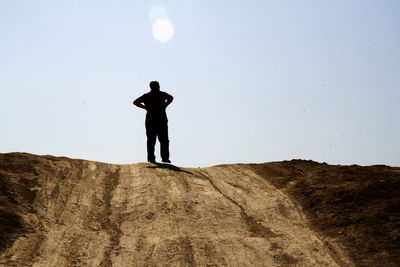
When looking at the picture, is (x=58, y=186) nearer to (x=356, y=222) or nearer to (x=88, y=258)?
(x=88, y=258)

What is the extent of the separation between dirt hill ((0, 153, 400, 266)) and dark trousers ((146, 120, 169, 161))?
83 centimetres

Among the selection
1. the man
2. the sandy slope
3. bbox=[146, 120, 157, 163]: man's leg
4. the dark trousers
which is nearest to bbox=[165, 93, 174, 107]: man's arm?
the man

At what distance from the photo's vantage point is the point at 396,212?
8.59 metres

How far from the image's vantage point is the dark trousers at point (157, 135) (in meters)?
12.3

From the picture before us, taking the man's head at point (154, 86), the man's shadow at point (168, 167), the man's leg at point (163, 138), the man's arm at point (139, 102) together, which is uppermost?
the man's head at point (154, 86)

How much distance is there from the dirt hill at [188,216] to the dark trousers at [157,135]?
2.73 ft

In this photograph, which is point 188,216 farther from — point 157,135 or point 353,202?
point 157,135

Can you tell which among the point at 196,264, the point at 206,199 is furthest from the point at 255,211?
the point at 196,264

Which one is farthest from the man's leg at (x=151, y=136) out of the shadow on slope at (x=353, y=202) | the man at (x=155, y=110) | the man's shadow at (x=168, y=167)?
the shadow on slope at (x=353, y=202)

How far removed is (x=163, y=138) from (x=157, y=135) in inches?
10.7

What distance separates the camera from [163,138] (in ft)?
41.1

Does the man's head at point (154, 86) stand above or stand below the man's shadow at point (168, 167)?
above

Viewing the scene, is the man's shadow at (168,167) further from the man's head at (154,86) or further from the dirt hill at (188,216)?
the man's head at (154,86)

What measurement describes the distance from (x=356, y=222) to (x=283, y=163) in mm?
5112
